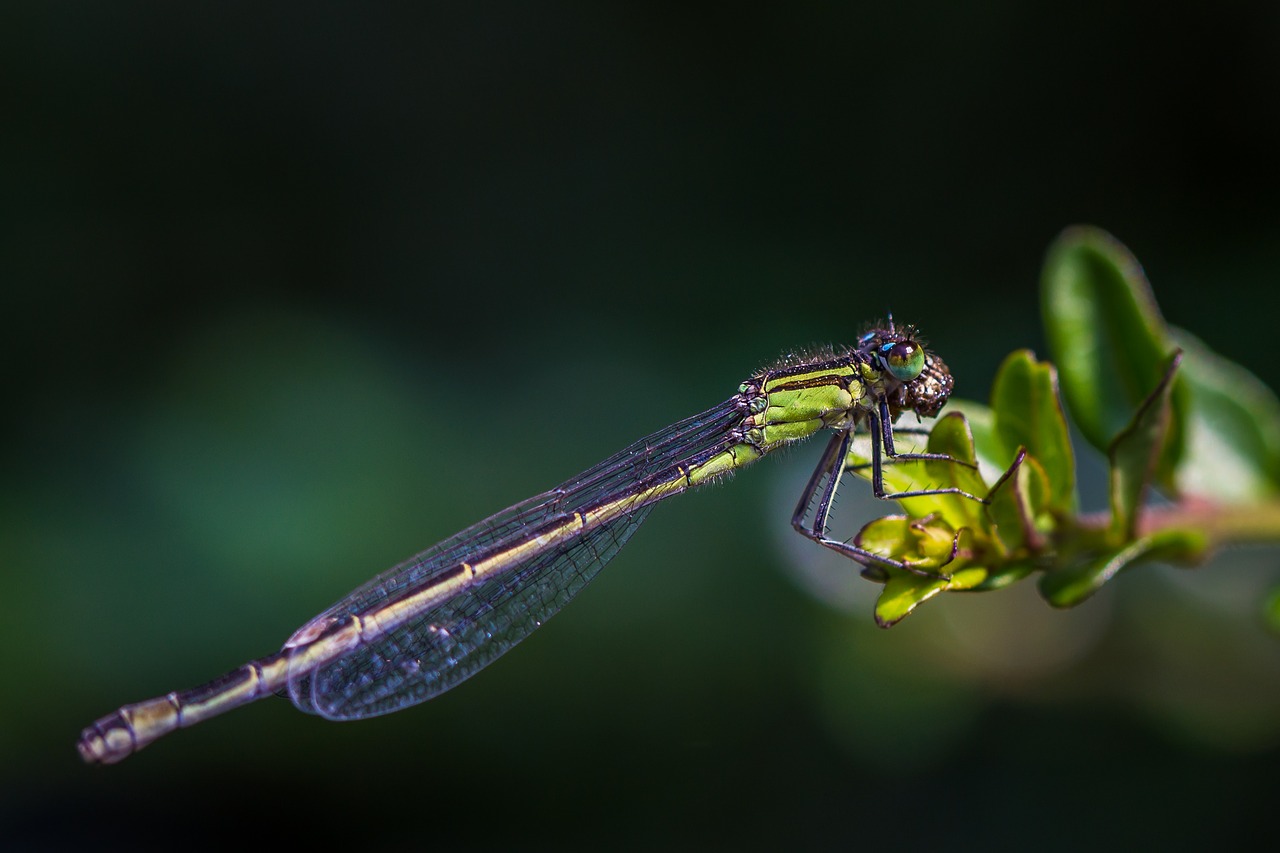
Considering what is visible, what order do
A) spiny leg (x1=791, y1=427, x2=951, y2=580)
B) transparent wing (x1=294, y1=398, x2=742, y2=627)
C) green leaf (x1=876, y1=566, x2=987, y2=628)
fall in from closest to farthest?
green leaf (x1=876, y1=566, x2=987, y2=628), spiny leg (x1=791, y1=427, x2=951, y2=580), transparent wing (x1=294, y1=398, x2=742, y2=627)

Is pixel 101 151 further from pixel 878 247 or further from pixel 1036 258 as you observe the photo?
pixel 1036 258

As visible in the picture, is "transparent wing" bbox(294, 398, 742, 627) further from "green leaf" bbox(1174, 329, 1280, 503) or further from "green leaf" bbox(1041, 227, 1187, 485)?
"green leaf" bbox(1174, 329, 1280, 503)

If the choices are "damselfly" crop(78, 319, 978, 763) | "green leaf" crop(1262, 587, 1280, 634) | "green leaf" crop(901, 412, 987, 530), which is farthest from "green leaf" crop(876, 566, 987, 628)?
"damselfly" crop(78, 319, 978, 763)

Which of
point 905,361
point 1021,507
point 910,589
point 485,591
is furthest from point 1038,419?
point 485,591

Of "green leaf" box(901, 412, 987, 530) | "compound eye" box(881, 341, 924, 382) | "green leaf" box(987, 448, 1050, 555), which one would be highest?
"compound eye" box(881, 341, 924, 382)

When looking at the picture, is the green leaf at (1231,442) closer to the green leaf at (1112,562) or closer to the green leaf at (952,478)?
the green leaf at (1112,562)

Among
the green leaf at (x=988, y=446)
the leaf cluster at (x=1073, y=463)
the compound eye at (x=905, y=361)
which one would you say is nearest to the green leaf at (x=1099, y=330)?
the leaf cluster at (x=1073, y=463)

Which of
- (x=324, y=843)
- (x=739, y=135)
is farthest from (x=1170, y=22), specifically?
(x=324, y=843)
